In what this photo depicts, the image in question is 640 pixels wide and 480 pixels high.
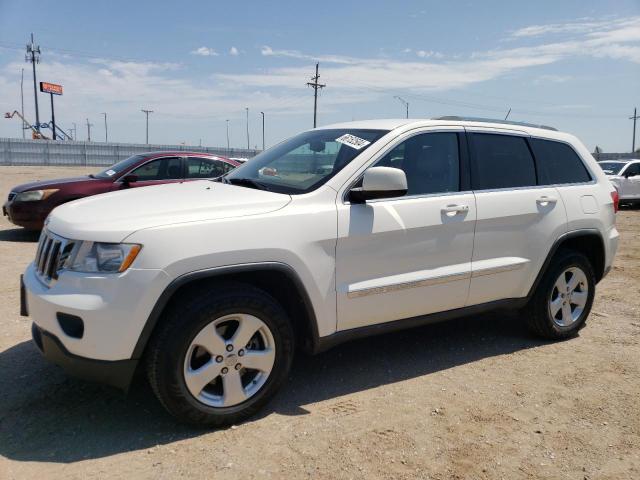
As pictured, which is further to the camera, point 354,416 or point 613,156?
point 613,156

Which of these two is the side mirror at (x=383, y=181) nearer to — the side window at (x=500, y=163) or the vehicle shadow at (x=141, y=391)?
the side window at (x=500, y=163)

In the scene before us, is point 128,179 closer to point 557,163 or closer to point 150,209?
point 150,209

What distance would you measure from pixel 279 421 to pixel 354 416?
0.45 m

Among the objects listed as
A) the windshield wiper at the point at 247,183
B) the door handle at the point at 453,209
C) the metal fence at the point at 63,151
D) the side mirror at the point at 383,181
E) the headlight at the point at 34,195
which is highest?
the side mirror at the point at 383,181

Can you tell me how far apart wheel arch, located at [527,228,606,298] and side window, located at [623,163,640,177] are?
1310 cm

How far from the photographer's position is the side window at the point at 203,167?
9.09m

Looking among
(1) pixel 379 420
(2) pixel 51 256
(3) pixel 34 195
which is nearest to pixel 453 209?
(1) pixel 379 420

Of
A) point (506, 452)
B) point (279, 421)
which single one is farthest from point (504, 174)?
point (279, 421)

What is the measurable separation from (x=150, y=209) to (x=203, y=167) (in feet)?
20.8

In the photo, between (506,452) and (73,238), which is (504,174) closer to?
(506,452)

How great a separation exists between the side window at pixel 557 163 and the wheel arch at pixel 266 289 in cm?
234

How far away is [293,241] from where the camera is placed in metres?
3.12

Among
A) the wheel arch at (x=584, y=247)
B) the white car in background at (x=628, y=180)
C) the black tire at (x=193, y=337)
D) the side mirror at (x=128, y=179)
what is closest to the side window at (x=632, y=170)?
the white car in background at (x=628, y=180)

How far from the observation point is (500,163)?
418 centimetres
